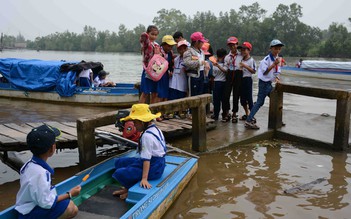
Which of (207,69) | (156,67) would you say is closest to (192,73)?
(156,67)

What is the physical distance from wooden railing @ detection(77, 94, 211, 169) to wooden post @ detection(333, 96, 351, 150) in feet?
7.94

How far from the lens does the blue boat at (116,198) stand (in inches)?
145

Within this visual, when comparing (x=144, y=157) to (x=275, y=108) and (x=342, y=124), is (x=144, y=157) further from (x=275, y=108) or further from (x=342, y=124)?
(x=342, y=124)

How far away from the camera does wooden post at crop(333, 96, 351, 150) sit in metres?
6.32

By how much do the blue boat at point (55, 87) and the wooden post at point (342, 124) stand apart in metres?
7.51

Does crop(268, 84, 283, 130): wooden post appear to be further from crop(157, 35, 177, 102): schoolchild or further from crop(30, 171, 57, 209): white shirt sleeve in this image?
crop(30, 171, 57, 209): white shirt sleeve

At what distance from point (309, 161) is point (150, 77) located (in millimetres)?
3273

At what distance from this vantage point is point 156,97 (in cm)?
709

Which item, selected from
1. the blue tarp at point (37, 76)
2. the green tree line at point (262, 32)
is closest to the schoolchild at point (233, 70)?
the blue tarp at point (37, 76)

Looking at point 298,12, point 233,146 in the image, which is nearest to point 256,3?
point 298,12

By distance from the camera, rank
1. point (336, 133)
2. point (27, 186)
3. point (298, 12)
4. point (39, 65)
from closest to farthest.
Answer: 1. point (27, 186)
2. point (336, 133)
3. point (39, 65)
4. point (298, 12)

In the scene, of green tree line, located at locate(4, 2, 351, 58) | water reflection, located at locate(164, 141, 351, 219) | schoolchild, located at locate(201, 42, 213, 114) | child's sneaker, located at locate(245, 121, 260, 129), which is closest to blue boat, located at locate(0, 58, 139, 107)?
A: schoolchild, located at locate(201, 42, 213, 114)

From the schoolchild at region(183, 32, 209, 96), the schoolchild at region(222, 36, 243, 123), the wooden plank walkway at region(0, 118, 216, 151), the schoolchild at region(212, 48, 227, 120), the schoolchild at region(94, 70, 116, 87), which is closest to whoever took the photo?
the wooden plank walkway at region(0, 118, 216, 151)

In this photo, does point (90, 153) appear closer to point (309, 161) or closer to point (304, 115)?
point (309, 161)
